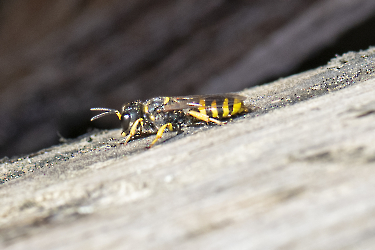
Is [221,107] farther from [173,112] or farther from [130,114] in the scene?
[130,114]

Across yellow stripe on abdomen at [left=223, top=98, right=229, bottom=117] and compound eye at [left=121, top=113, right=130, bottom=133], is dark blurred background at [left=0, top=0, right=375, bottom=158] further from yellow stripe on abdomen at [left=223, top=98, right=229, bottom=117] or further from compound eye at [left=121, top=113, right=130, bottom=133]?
yellow stripe on abdomen at [left=223, top=98, right=229, bottom=117]

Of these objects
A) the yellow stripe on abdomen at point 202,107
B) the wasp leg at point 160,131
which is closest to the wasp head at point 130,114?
the wasp leg at point 160,131

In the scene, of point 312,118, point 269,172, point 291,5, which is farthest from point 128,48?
point 269,172

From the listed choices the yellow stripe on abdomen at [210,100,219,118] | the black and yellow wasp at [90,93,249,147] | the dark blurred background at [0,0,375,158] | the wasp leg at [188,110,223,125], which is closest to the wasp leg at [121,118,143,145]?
the black and yellow wasp at [90,93,249,147]

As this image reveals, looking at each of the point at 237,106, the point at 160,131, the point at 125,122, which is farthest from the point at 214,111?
the point at 125,122

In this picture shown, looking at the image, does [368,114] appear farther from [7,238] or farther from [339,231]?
[7,238]

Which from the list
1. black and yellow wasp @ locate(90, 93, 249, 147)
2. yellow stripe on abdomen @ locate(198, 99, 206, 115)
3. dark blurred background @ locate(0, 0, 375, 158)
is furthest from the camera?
dark blurred background @ locate(0, 0, 375, 158)
